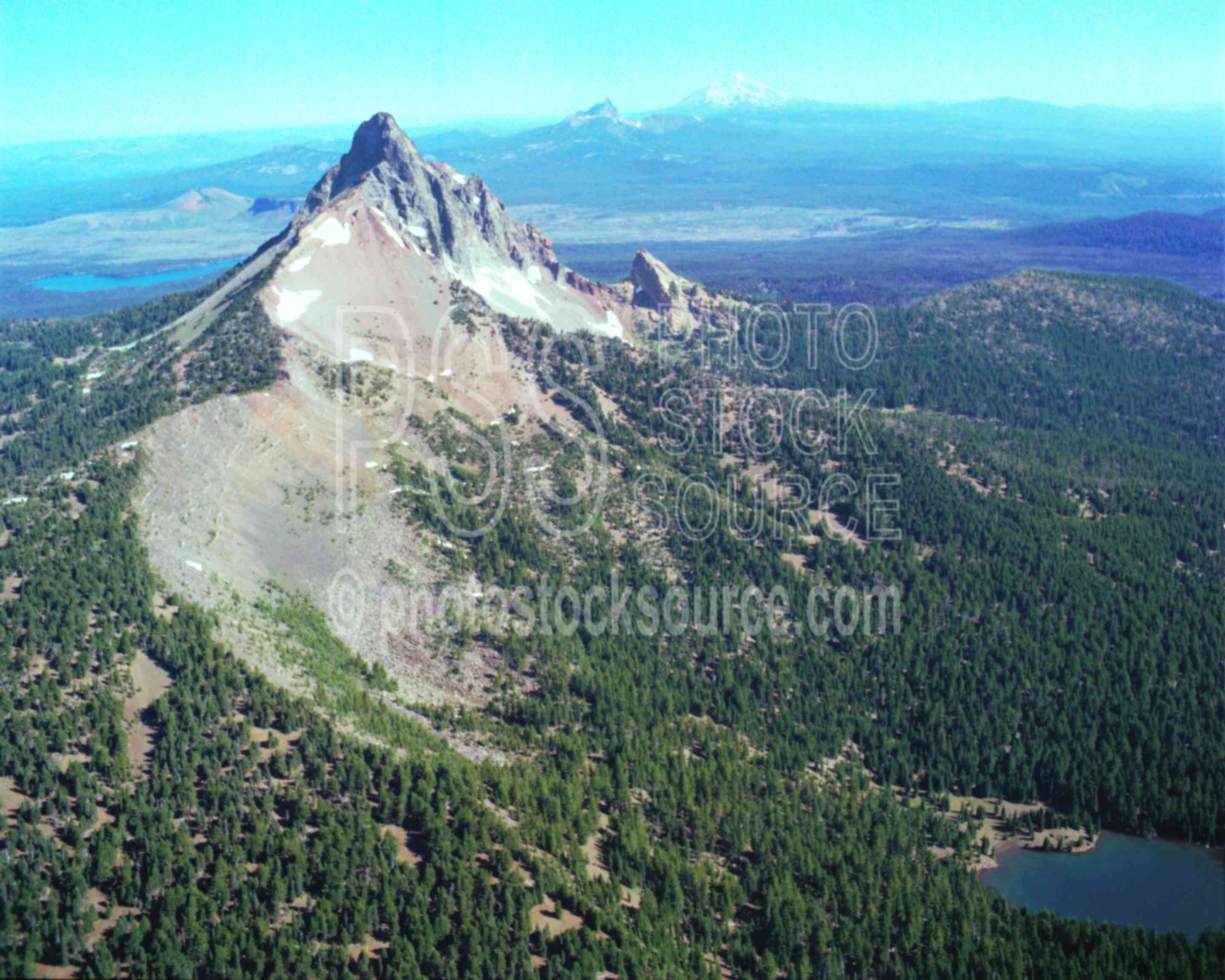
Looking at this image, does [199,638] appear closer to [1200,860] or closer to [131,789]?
[131,789]

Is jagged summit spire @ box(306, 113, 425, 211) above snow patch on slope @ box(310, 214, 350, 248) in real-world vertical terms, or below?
above

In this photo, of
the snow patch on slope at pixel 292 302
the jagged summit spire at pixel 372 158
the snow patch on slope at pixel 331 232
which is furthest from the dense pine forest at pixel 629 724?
the jagged summit spire at pixel 372 158

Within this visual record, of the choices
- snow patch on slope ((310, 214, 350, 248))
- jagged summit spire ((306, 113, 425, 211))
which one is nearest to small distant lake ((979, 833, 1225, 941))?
snow patch on slope ((310, 214, 350, 248))

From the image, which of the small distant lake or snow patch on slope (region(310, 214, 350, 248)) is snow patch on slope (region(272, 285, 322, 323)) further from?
the small distant lake

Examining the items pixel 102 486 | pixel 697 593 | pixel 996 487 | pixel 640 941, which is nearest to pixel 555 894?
pixel 640 941

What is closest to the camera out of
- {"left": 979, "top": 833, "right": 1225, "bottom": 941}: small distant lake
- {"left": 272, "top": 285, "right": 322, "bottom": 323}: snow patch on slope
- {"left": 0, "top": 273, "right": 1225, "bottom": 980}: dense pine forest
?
{"left": 0, "top": 273, "right": 1225, "bottom": 980}: dense pine forest
